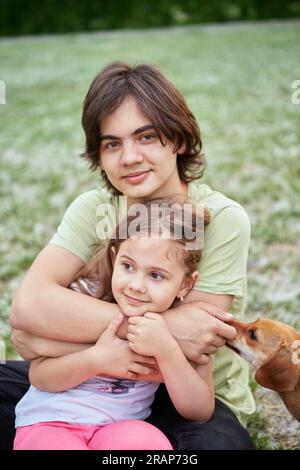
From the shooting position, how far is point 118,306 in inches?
100

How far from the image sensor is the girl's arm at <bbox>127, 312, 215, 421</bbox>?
2.37 meters

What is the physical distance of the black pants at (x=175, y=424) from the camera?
245cm

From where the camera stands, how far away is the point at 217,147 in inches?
362

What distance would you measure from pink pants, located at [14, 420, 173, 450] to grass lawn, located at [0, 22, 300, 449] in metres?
1.17

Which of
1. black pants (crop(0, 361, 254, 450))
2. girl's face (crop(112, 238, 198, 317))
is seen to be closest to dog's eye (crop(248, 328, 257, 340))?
black pants (crop(0, 361, 254, 450))

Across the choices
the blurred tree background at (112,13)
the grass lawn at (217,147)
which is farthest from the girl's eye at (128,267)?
the blurred tree background at (112,13)

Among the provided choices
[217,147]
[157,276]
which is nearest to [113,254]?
[157,276]

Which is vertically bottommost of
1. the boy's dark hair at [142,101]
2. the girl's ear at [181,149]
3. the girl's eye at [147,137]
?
the girl's ear at [181,149]

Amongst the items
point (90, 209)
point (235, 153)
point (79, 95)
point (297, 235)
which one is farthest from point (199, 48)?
point (90, 209)

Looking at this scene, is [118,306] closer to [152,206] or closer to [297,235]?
[152,206]

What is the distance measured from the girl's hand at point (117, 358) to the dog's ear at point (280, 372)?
0.54 metres

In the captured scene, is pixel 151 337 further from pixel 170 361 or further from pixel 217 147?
pixel 217 147

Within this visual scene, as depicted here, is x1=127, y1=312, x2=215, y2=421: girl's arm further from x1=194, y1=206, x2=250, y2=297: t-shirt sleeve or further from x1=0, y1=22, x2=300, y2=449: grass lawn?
x1=0, y1=22, x2=300, y2=449: grass lawn

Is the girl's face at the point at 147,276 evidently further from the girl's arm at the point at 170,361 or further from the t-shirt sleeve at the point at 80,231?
the t-shirt sleeve at the point at 80,231
